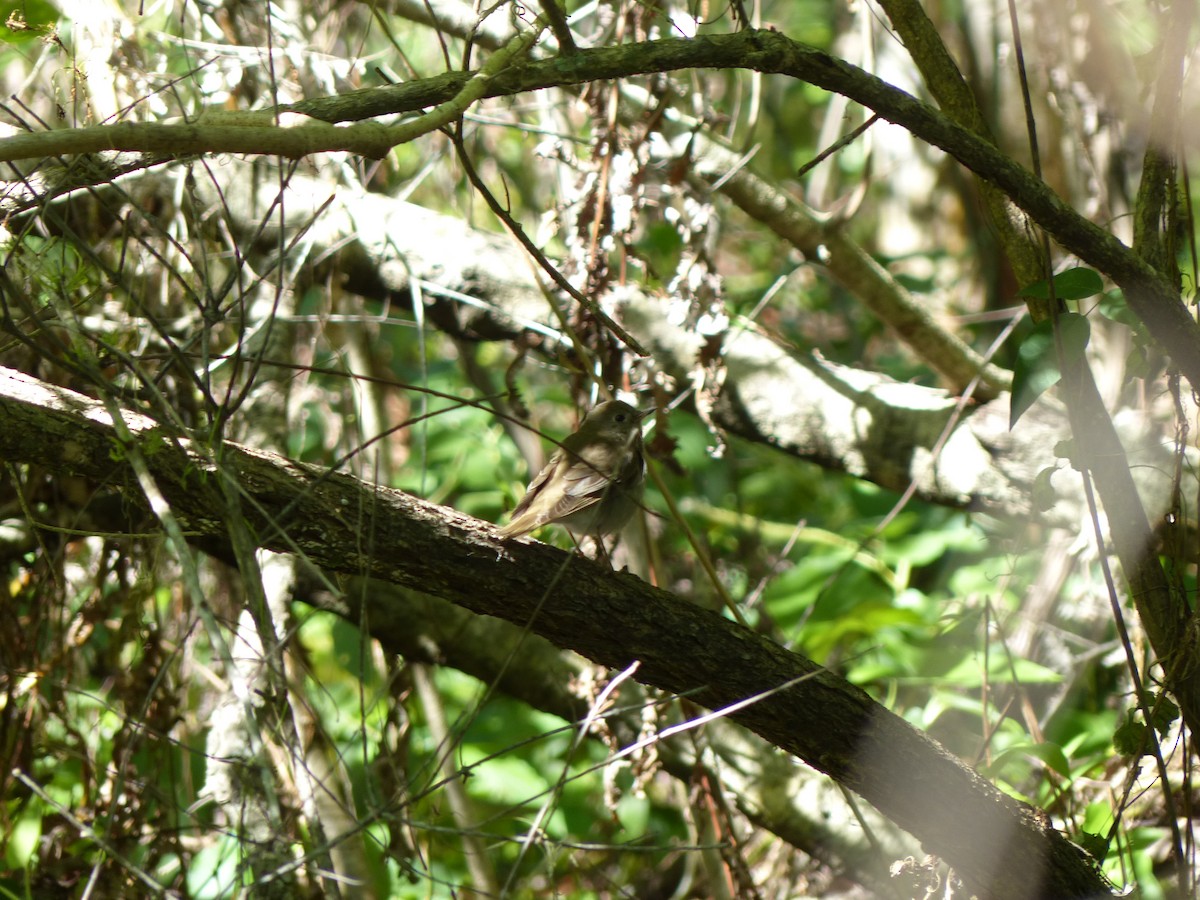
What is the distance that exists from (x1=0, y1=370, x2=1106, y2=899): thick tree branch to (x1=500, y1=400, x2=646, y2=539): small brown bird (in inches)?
30.5

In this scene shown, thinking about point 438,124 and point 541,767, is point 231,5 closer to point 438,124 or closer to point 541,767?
point 438,124

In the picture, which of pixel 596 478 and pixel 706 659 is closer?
pixel 706 659

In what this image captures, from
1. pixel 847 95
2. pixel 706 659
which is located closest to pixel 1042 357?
pixel 847 95

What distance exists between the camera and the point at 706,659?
8.28 ft

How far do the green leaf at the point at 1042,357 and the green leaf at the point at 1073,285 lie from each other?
0.05 m

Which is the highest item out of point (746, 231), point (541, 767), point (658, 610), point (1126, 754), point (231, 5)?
point (746, 231)

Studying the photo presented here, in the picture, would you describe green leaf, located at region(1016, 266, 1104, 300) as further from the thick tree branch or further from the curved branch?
the thick tree branch

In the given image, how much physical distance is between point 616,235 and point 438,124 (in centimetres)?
173

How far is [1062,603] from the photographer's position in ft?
16.5

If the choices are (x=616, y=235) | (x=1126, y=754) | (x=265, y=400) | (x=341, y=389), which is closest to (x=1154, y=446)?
(x=1126, y=754)

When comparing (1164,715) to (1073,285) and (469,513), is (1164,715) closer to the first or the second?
(1073,285)

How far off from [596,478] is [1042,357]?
5.07 feet

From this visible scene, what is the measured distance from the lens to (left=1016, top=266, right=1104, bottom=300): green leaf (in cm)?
235

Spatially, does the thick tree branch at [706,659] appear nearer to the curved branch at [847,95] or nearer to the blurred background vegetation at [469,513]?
the blurred background vegetation at [469,513]
